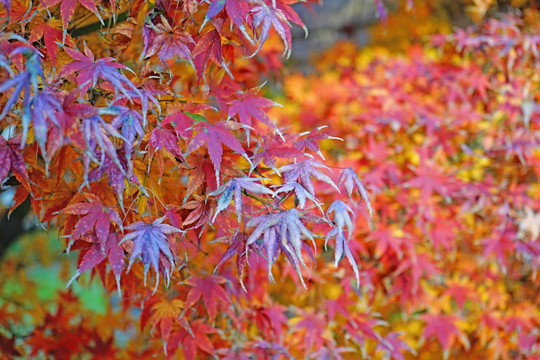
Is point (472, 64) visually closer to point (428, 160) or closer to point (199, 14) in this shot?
point (428, 160)

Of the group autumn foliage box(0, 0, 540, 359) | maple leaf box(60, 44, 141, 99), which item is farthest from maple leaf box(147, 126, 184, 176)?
maple leaf box(60, 44, 141, 99)

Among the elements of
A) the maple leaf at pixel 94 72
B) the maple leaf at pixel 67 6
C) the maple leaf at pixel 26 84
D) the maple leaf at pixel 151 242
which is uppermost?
the maple leaf at pixel 67 6

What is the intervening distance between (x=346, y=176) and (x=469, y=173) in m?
1.62

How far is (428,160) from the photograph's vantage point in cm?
209

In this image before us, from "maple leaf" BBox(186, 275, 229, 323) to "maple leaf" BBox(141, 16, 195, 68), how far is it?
0.59 m

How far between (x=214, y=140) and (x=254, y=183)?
0.14m

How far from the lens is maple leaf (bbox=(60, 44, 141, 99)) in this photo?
1007 millimetres

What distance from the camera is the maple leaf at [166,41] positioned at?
3.81 feet

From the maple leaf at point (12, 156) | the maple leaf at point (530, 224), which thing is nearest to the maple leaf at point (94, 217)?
the maple leaf at point (12, 156)

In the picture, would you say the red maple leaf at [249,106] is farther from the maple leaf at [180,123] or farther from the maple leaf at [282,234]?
the maple leaf at [282,234]

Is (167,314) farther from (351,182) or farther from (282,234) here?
(351,182)

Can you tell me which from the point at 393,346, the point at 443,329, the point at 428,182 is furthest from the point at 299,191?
the point at 443,329

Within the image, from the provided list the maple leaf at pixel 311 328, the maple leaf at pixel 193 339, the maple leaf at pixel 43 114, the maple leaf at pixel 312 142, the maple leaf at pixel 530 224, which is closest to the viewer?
the maple leaf at pixel 43 114

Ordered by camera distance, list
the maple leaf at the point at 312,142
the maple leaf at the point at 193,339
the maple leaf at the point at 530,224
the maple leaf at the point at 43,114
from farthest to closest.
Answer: the maple leaf at the point at 530,224, the maple leaf at the point at 193,339, the maple leaf at the point at 312,142, the maple leaf at the point at 43,114
